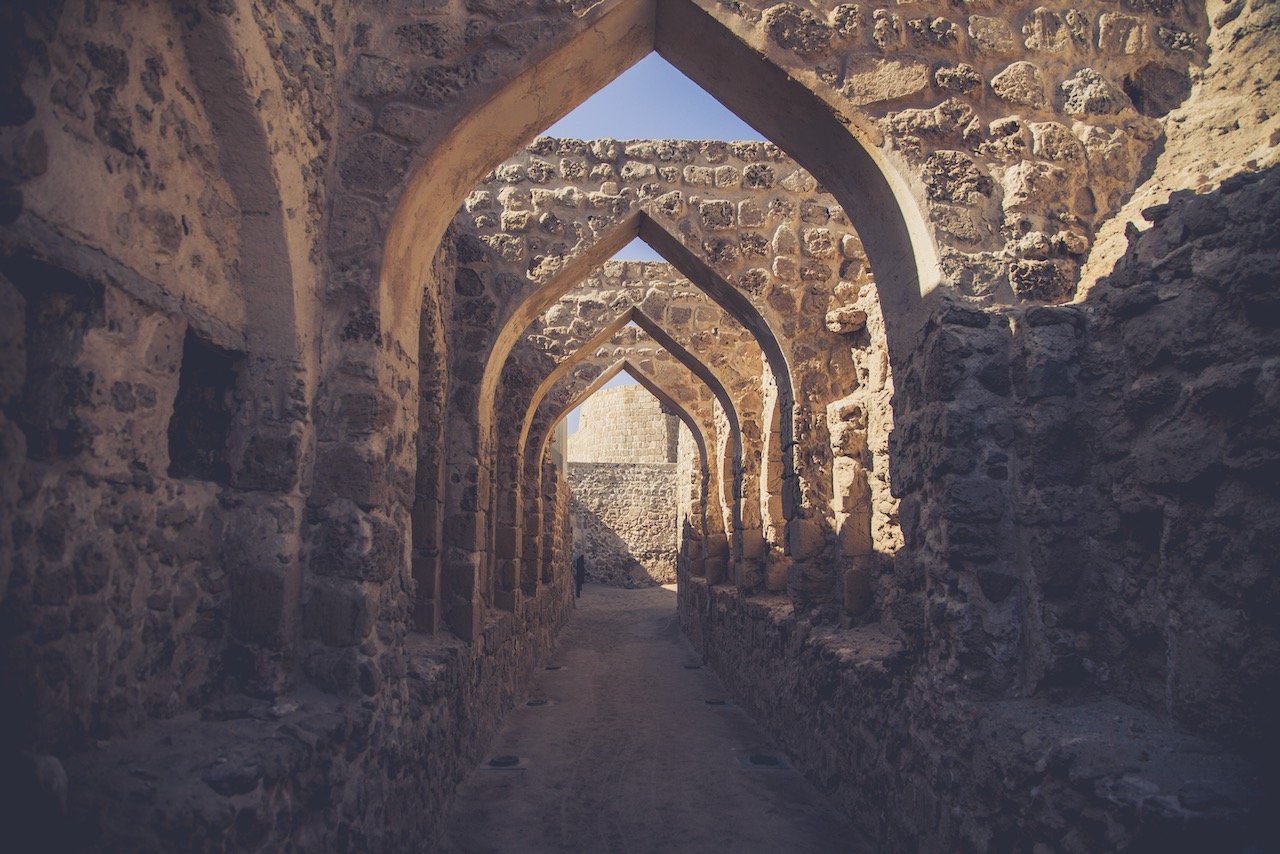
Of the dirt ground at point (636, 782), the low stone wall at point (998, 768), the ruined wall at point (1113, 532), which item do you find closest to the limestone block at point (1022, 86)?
the ruined wall at point (1113, 532)

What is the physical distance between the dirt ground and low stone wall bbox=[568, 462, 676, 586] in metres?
10.9

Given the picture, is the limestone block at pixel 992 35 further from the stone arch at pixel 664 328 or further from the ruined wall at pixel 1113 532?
the stone arch at pixel 664 328

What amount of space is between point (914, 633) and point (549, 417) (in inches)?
259

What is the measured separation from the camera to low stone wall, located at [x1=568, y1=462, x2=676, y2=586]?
62.5 ft

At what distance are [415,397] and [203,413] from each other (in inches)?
38.5

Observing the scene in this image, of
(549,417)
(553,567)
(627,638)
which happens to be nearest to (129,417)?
A: (549,417)

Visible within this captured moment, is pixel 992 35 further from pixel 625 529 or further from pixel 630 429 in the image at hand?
pixel 630 429

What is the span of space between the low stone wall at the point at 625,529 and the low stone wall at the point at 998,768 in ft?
47.3

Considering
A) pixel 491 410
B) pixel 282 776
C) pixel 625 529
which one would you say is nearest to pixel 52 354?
pixel 282 776

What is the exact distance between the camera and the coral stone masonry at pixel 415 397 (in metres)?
1.83

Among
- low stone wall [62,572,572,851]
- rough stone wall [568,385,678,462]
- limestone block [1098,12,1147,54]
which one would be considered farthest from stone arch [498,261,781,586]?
rough stone wall [568,385,678,462]

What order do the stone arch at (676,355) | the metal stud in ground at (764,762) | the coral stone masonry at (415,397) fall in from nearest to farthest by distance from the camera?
1. the coral stone masonry at (415,397)
2. the metal stud in ground at (764,762)
3. the stone arch at (676,355)

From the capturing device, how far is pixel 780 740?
213 inches

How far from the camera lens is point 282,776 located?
6.98ft
